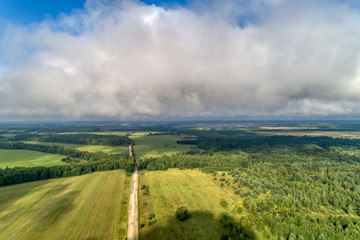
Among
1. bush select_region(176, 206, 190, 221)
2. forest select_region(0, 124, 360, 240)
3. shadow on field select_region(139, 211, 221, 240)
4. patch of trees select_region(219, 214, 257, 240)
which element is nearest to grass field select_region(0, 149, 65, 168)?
forest select_region(0, 124, 360, 240)

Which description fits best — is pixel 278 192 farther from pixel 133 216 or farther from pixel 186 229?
pixel 133 216

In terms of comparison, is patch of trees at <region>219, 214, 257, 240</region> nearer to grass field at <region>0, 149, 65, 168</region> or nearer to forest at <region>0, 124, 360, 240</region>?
forest at <region>0, 124, 360, 240</region>

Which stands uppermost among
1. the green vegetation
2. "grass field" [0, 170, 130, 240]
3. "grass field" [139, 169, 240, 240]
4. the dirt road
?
the green vegetation

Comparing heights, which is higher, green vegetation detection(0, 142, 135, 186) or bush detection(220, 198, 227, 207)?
green vegetation detection(0, 142, 135, 186)

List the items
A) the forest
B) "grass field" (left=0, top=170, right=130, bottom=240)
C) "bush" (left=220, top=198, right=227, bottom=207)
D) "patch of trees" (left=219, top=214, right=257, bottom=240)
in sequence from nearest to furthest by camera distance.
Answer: "patch of trees" (left=219, top=214, right=257, bottom=240), "grass field" (left=0, top=170, right=130, bottom=240), the forest, "bush" (left=220, top=198, right=227, bottom=207)

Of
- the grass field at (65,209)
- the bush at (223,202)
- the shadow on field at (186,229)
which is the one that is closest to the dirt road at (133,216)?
the grass field at (65,209)

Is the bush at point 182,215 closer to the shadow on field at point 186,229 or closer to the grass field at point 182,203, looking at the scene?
the shadow on field at point 186,229

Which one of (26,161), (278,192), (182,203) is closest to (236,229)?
(182,203)
